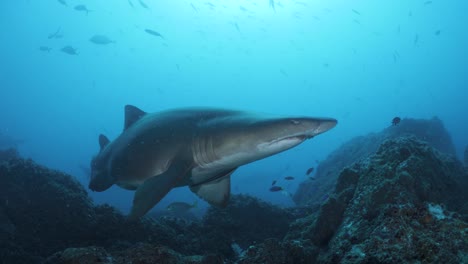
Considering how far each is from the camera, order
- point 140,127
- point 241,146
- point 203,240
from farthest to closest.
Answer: point 203,240 < point 140,127 < point 241,146

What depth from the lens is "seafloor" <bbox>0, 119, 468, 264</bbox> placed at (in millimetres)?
2330

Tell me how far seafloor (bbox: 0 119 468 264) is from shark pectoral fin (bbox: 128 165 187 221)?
41 cm

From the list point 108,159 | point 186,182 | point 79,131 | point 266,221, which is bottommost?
point 79,131

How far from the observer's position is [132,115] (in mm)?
5895

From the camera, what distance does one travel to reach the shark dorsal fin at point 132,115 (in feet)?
19.1

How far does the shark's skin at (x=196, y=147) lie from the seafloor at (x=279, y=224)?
35.7 inches

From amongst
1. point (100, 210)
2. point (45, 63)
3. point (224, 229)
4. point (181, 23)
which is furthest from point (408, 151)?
point (45, 63)

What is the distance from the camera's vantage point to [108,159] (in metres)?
5.71

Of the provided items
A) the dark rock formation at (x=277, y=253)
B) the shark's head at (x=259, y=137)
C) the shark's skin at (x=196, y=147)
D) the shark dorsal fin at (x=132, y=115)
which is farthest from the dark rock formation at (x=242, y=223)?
the shark's head at (x=259, y=137)

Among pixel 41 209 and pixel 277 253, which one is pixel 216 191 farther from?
pixel 41 209

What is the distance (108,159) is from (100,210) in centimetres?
108

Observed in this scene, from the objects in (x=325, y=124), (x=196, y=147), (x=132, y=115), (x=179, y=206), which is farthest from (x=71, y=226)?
(x=179, y=206)

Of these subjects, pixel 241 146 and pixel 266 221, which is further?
pixel 266 221

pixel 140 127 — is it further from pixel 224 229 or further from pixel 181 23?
pixel 181 23
